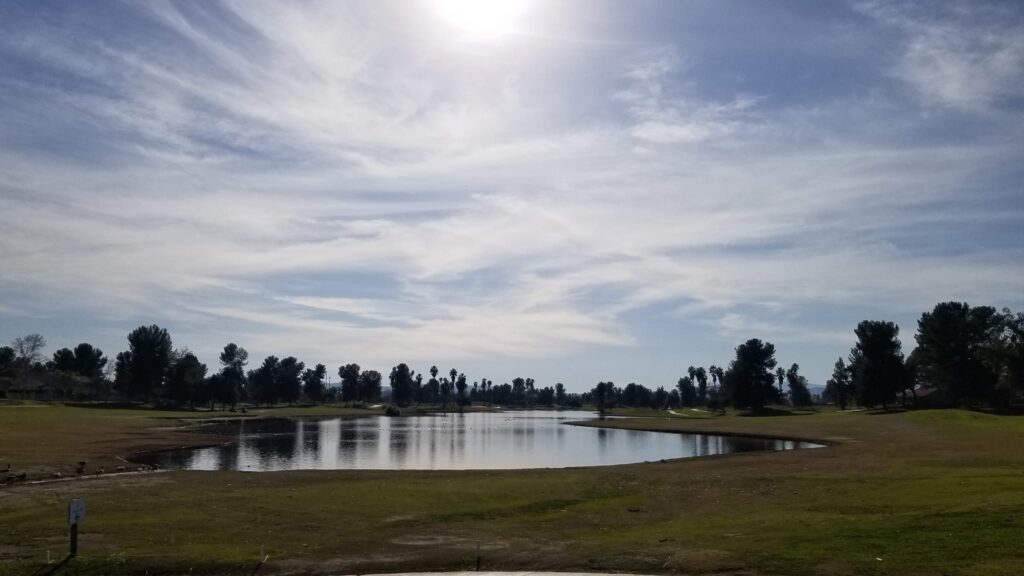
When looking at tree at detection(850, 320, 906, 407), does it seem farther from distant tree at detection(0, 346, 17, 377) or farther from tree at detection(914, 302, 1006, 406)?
distant tree at detection(0, 346, 17, 377)

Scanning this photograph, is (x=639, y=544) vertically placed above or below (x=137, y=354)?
below

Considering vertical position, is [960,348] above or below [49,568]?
above

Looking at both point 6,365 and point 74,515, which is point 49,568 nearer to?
point 74,515

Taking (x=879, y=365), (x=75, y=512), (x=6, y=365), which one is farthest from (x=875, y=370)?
(x=6, y=365)

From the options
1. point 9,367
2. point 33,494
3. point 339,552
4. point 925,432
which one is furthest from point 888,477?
point 9,367

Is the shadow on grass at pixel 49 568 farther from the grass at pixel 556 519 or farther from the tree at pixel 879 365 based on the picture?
the tree at pixel 879 365

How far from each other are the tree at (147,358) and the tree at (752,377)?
138003 millimetres

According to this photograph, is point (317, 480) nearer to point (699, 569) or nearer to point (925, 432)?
point (699, 569)

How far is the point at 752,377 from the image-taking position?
563ft

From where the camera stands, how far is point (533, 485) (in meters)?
36.3

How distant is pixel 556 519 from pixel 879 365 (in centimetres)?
13717

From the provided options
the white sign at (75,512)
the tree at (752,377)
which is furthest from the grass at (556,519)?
the tree at (752,377)

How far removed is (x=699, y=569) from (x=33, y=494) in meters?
28.3

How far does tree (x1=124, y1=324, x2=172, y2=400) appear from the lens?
184 m
